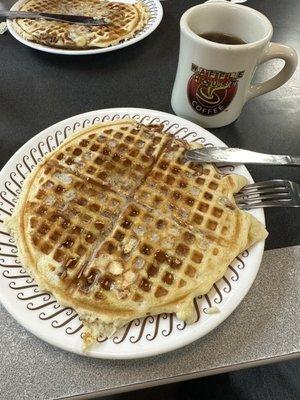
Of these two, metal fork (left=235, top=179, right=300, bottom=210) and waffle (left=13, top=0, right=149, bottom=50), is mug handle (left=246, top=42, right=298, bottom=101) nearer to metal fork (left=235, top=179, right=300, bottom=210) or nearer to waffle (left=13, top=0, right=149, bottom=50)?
metal fork (left=235, top=179, right=300, bottom=210)

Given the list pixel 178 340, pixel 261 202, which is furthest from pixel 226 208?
pixel 178 340

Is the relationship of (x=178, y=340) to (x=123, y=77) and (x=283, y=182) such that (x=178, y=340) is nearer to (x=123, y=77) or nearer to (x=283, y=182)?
(x=283, y=182)

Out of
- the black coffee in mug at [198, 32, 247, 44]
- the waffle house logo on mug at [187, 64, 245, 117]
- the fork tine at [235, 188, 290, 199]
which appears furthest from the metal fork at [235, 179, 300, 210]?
the black coffee in mug at [198, 32, 247, 44]

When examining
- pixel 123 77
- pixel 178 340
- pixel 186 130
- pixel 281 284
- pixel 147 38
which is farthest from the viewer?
pixel 147 38

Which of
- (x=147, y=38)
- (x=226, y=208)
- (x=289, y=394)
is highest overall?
(x=147, y=38)

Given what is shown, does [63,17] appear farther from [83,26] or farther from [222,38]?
[222,38]

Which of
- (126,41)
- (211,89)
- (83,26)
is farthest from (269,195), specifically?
(83,26)

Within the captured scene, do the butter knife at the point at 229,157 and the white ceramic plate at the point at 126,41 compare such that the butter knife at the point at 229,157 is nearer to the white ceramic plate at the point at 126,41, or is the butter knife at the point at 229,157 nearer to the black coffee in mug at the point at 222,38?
the black coffee in mug at the point at 222,38

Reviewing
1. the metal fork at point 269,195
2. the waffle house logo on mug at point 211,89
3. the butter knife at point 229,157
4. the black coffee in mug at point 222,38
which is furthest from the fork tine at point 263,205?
the black coffee in mug at point 222,38
